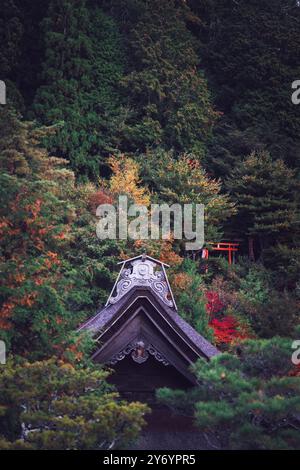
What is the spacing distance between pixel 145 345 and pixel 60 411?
168 cm

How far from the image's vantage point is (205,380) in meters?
7.21

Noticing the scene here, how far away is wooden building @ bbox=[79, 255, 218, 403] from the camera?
27.2ft

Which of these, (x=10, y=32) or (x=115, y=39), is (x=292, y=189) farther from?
(x=10, y=32)

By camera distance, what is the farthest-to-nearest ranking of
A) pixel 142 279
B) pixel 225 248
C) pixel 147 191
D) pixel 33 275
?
1. pixel 225 248
2. pixel 147 191
3. pixel 33 275
4. pixel 142 279

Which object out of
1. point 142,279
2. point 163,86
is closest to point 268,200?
point 163,86

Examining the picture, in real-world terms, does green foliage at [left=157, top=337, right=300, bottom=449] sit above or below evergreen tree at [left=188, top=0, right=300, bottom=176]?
below

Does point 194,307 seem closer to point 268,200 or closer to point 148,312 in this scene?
point 268,200

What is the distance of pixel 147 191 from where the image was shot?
2148 cm

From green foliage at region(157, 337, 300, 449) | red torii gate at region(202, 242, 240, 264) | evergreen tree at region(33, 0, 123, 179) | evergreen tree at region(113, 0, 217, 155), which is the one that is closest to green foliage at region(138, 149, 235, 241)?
red torii gate at region(202, 242, 240, 264)

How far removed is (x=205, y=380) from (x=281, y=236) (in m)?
15.7

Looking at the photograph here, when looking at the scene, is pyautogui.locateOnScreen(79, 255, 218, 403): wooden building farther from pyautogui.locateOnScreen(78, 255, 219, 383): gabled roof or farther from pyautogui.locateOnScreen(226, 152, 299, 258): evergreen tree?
pyautogui.locateOnScreen(226, 152, 299, 258): evergreen tree

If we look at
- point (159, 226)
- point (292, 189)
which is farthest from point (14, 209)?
point (292, 189)

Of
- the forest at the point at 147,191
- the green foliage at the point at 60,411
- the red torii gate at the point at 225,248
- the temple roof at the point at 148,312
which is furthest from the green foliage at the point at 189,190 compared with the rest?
the green foliage at the point at 60,411

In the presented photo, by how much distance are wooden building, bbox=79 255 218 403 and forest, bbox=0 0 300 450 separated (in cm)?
27
